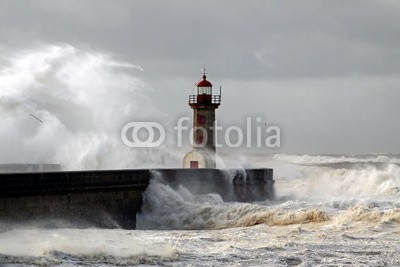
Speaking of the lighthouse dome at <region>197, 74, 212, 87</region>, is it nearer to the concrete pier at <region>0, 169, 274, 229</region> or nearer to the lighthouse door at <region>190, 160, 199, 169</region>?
A: the lighthouse door at <region>190, 160, 199, 169</region>

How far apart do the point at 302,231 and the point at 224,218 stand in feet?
8.56

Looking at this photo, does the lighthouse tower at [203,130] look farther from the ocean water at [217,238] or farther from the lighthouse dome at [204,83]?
the ocean water at [217,238]

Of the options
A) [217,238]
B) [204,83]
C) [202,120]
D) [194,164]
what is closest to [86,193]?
[217,238]

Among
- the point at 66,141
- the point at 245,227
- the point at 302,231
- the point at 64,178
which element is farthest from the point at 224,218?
the point at 66,141

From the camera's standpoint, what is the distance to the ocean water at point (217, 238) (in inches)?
394

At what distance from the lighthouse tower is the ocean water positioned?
12.4 feet

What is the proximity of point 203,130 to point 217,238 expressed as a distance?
403 inches

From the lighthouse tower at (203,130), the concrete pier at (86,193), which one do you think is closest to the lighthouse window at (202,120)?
the lighthouse tower at (203,130)

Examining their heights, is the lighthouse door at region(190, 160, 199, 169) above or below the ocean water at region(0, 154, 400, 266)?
above

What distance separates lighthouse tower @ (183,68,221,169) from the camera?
2242 cm

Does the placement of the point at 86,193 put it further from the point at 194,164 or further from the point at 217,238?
the point at 194,164

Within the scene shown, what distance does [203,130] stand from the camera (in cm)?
2245

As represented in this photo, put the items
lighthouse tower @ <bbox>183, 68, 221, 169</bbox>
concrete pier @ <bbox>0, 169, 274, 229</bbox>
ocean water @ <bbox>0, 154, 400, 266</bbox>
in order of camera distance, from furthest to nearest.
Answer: lighthouse tower @ <bbox>183, 68, 221, 169</bbox>, concrete pier @ <bbox>0, 169, 274, 229</bbox>, ocean water @ <bbox>0, 154, 400, 266</bbox>

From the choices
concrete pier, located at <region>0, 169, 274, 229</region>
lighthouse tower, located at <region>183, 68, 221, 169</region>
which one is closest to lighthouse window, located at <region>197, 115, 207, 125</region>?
lighthouse tower, located at <region>183, 68, 221, 169</region>
